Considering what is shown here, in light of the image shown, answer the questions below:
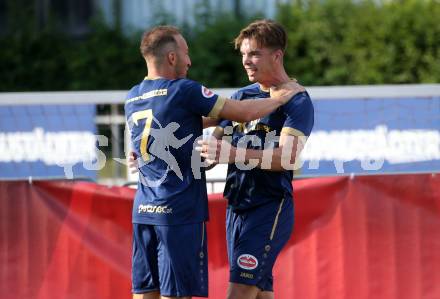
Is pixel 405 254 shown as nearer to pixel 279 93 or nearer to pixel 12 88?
pixel 279 93

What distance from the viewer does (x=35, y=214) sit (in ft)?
22.9

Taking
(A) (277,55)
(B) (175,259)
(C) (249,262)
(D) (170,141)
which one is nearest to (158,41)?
(D) (170,141)

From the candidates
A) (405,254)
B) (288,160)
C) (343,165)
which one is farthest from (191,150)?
(343,165)

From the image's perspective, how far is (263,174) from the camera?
18.7 ft

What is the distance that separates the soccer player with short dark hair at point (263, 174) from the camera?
18.2 ft

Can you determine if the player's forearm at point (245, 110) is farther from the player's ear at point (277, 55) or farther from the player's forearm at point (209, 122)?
the player's forearm at point (209, 122)

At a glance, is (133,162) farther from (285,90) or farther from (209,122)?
(285,90)

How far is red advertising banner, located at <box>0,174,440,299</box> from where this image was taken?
22.8 ft

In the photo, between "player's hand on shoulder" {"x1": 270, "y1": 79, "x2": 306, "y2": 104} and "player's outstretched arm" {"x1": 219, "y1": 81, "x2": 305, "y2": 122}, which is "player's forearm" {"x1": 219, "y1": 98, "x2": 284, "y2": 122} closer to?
"player's outstretched arm" {"x1": 219, "y1": 81, "x2": 305, "y2": 122}

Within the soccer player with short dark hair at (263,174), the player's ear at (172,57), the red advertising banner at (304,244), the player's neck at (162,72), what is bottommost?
the red advertising banner at (304,244)

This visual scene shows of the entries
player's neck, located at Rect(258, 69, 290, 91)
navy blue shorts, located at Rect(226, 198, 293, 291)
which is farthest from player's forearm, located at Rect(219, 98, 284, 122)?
navy blue shorts, located at Rect(226, 198, 293, 291)

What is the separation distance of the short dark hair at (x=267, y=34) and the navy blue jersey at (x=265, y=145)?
13.2 inches

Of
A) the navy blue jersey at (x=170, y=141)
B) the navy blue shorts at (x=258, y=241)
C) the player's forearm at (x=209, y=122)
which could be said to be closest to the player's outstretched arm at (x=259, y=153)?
the navy blue jersey at (x=170, y=141)

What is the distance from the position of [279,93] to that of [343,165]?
348 centimetres
